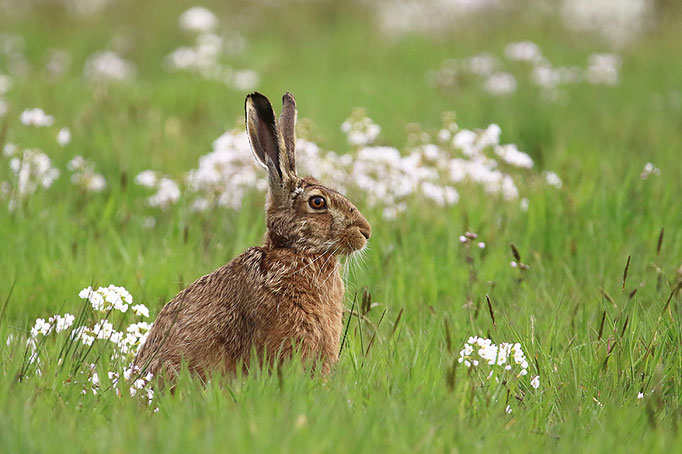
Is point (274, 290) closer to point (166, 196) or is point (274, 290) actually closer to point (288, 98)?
point (288, 98)

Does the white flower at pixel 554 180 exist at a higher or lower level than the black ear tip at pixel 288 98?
higher

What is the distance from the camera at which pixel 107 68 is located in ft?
41.4

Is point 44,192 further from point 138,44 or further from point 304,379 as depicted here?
point 138,44

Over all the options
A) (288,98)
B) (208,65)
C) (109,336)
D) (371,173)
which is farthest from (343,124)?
(208,65)

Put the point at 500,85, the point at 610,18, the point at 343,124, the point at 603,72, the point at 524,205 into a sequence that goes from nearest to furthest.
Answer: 1. the point at 524,205
2. the point at 343,124
3. the point at 500,85
4. the point at 603,72
5. the point at 610,18

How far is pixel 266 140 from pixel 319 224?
50cm

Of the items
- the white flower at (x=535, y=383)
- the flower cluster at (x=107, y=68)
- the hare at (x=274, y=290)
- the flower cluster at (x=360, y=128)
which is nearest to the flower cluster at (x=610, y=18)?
the flower cluster at (x=107, y=68)

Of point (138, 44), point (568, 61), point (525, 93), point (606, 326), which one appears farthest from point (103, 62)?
point (606, 326)

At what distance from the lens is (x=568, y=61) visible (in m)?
13.3

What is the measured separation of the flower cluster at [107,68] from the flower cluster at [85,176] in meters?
4.67

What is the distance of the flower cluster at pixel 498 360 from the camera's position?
12.1ft

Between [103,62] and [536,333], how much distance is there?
33.0ft

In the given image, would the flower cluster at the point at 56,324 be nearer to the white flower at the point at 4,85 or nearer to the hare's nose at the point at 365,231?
the hare's nose at the point at 365,231

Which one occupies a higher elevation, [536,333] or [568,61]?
[568,61]
